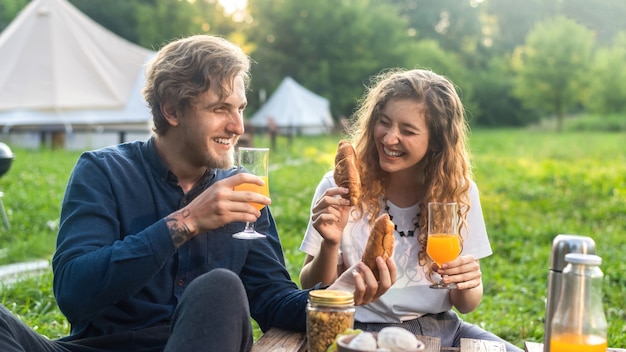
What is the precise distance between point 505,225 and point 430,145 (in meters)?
6.72

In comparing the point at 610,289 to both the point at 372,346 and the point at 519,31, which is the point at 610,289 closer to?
the point at 372,346

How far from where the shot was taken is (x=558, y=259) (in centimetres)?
221

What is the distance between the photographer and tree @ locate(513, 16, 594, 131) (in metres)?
60.0

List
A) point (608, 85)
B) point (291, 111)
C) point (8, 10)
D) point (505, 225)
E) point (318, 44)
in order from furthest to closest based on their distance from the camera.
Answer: point (608, 85)
point (318, 44)
point (8, 10)
point (291, 111)
point (505, 225)

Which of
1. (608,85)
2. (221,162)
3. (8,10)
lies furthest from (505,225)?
(608,85)

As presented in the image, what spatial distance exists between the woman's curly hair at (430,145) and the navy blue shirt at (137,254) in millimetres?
600

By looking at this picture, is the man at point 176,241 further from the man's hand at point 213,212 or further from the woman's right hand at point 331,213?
the woman's right hand at point 331,213

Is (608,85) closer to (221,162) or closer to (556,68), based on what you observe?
(556,68)

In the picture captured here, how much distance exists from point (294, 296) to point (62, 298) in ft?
2.74

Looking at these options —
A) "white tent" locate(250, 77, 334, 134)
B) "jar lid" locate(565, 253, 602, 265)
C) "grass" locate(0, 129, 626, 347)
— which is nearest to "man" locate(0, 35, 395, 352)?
"jar lid" locate(565, 253, 602, 265)

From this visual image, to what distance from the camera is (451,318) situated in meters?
3.25

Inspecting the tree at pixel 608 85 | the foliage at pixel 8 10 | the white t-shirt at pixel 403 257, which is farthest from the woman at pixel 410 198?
the tree at pixel 608 85

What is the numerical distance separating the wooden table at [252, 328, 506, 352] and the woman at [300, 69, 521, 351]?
348 mm

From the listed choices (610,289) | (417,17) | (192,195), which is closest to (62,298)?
(192,195)
